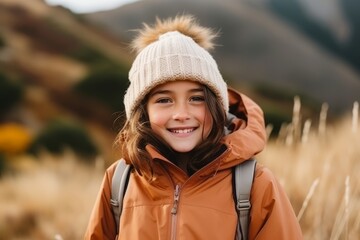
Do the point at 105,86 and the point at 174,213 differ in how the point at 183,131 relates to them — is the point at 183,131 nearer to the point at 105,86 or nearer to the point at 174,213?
the point at 174,213

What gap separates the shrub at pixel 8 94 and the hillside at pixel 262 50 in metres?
28.6

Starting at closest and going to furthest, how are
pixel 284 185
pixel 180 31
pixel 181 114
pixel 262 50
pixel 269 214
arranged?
pixel 269 214 < pixel 181 114 < pixel 180 31 < pixel 284 185 < pixel 262 50

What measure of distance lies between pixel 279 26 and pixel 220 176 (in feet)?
179

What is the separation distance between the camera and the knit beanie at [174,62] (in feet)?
7.45

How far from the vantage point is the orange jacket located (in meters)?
2.10

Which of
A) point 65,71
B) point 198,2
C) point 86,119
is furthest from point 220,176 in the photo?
point 198,2

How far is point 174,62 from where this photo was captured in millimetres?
2285

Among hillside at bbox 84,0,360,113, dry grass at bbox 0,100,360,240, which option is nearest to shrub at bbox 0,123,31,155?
dry grass at bbox 0,100,360,240

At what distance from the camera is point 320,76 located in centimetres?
4838

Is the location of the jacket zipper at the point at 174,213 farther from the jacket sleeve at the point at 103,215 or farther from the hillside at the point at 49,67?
the hillside at the point at 49,67

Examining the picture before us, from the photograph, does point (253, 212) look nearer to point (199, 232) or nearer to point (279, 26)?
point (199, 232)

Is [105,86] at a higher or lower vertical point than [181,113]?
higher

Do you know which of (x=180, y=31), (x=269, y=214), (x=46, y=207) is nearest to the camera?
(x=269, y=214)

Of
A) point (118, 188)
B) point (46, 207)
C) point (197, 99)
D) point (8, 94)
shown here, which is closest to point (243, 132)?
point (197, 99)
